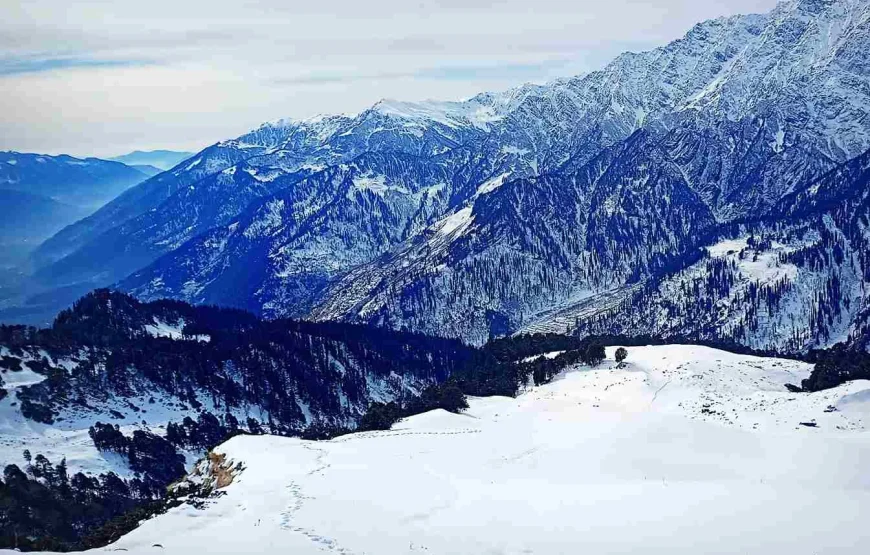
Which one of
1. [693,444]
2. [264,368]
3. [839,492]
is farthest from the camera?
[264,368]

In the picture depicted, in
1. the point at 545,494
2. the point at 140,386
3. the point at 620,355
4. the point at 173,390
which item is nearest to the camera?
the point at 545,494

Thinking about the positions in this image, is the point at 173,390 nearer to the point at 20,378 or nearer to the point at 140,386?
the point at 140,386

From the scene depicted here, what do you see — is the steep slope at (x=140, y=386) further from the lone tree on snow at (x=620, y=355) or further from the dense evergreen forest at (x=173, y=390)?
the lone tree on snow at (x=620, y=355)

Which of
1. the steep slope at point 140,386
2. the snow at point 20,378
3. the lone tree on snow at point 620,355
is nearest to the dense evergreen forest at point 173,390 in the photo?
the steep slope at point 140,386

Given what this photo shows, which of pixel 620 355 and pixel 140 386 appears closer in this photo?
pixel 620 355

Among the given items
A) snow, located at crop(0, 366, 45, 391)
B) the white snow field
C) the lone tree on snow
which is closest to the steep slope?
snow, located at crop(0, 366, 45, 391)

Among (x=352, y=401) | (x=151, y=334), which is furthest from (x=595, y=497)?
(x=151, y=334)

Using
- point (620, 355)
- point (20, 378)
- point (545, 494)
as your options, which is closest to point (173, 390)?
point (20, 378)

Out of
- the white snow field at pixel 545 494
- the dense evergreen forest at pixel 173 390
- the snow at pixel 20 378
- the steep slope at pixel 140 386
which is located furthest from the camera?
the snow at pixel 20 378

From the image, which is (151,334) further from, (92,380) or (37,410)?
(37,410)
